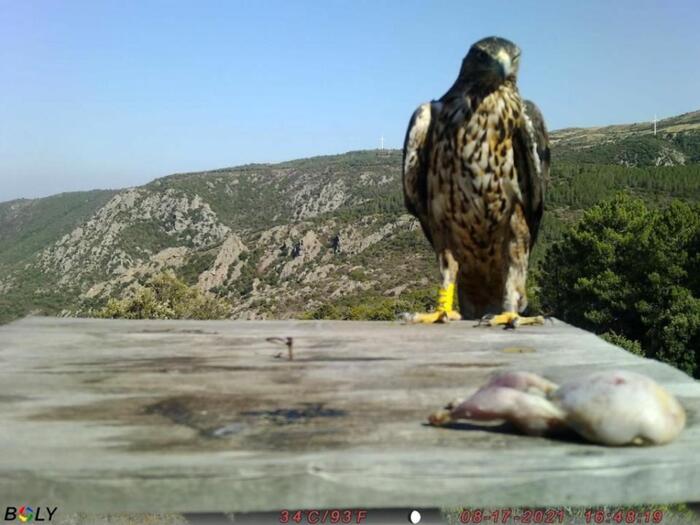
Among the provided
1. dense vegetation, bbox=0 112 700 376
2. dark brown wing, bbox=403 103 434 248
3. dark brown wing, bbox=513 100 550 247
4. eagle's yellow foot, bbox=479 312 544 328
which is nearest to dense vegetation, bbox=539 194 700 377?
dense vegetation, bbox=0 112 700 376

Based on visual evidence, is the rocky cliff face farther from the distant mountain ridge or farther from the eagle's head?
the eagle's head

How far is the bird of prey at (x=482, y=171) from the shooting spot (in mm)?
4602

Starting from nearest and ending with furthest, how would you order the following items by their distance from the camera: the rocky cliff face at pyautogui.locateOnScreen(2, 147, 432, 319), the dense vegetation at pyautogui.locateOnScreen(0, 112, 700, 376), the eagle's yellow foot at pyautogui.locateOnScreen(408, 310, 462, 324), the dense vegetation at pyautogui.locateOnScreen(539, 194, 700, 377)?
1. the eagle's yellow foot at pyautogui.locateOnScreen(408, 310, 462, 324)
2. the dense vegetation at pyautogui.locateOnScreen(539, 194, 700, 377)
3. the dense vegetation at pyautogui.locateOnScreen(0, 112, 700, 376)
4. the rocky cliff face at pyautogui.locateOnScreen(2, 147, 432, 319)

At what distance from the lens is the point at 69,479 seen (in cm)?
138

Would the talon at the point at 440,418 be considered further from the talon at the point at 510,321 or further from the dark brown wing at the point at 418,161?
the dark brown wing at the point at 418,161

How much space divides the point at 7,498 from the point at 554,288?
34548 mm

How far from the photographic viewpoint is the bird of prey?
4.60 meters

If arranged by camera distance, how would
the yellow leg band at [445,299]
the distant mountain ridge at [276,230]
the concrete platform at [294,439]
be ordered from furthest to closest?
the distant mountain ridge at [276,230] → the yellow leg band at [445,299] → the concrete platform at [294,439]

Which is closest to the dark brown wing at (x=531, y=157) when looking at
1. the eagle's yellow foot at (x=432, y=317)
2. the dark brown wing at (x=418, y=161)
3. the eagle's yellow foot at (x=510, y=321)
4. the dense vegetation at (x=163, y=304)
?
the dark brown wing at (x=418, y=161)

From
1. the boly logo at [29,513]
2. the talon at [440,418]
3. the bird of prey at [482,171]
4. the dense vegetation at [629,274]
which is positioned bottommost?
the dense vegetation at [629,274]

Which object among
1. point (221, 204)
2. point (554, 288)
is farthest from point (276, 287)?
point (221, 204)

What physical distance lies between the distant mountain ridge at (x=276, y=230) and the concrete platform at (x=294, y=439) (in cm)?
4900

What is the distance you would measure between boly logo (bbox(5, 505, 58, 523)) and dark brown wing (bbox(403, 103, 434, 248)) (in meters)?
3.85

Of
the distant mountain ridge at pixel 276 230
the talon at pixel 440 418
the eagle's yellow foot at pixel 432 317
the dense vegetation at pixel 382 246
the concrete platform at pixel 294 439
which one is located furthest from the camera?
the distant mountain ridge at pixel 276 230
